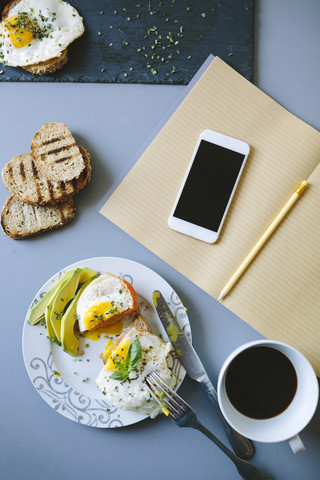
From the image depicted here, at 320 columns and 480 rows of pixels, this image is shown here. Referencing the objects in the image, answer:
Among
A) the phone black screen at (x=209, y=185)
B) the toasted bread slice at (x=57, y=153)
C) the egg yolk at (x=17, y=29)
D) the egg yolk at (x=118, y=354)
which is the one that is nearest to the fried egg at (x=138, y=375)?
the egg yolk at (x=118, y=354)

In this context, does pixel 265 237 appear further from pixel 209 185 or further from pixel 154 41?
pixel 154 41

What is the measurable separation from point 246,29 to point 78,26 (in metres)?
0.47

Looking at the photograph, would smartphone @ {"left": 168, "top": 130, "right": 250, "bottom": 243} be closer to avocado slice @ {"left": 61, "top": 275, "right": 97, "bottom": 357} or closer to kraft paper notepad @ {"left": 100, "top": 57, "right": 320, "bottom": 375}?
kraft paper notepad @ {"left": 100, "top": 57, "right": 320, "bottom": 375}

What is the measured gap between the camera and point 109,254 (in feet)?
4.02

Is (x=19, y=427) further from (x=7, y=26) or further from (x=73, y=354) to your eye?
(x=7, y=26)

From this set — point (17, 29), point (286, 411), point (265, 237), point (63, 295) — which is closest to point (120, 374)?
point (63, 295)

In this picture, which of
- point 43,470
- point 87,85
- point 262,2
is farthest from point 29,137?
point 43,470

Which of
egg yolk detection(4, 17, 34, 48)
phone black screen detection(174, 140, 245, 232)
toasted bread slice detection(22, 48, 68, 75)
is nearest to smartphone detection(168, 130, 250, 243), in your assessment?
phone black screen detection(174, 140, 245, 232)

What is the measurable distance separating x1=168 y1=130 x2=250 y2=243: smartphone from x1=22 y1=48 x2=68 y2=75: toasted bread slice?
44 cm

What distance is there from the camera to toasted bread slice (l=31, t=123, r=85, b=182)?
46.6 inches

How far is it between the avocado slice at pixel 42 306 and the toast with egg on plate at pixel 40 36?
59 cm

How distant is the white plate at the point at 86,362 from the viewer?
3.70 ft

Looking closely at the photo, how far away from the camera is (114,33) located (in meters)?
1.24

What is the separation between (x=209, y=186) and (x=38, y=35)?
0.63m
